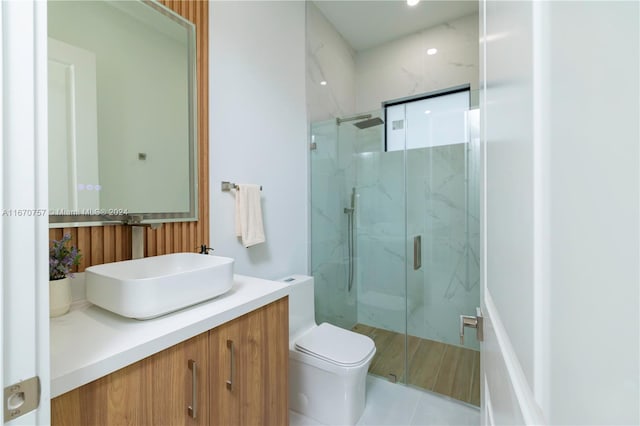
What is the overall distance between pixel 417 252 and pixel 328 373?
4.03 ft

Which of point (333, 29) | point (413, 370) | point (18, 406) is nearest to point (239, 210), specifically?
point (18, 406)

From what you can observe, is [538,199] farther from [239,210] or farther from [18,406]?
[239,210]

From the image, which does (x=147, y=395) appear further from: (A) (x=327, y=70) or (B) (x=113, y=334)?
(A) (x=327, y=70)

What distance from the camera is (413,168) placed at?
2316 mm

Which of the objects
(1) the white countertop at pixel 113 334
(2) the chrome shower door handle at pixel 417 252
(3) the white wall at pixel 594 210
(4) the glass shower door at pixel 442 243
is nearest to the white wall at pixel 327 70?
(4) the glass shower door at pixel 442 243

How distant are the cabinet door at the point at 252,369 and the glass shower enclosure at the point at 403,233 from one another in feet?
3.84

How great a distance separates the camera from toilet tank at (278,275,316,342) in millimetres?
1761

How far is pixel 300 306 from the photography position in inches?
72.5

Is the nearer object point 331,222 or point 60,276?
point 60,276

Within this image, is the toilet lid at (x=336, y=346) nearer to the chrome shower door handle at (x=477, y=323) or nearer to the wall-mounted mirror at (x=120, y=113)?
the chrome shower door handle at (x=477, y=323)

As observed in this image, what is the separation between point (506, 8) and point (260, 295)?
1072 millimetres

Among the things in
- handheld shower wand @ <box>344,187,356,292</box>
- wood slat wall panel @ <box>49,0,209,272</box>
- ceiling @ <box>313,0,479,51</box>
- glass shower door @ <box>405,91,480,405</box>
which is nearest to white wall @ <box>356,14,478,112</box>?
ceiling @ <box>313,0,479,51</box>

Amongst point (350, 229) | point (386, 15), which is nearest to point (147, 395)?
point (350, 229)

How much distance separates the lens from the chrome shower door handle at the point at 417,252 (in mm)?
2283
